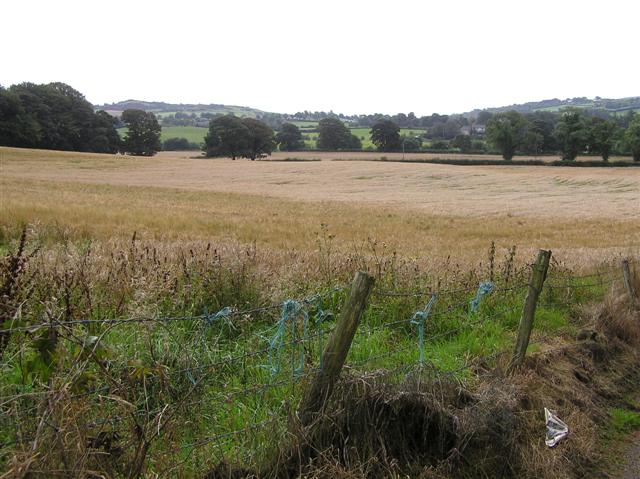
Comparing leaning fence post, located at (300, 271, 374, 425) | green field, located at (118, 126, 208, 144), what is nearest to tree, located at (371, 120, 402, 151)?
green field, located at (118, 126, 208, 144)

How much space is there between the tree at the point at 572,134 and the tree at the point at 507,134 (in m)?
6.25

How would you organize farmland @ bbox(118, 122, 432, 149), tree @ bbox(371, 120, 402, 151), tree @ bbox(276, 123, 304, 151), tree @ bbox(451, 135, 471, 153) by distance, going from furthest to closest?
farmland @ bbox(118, 122, 432, 149) → tree @ bbox(276, 123, 304, 151) → tree @ bbox(451, 135, 471, 153) → tree @ bbox(371, 120, 402, 151)

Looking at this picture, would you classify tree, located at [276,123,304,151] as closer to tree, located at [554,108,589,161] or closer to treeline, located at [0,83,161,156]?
treeline, located at [0,83,161,156]

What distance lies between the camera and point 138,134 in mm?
106000

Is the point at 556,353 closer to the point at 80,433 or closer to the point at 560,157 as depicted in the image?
the point at 80,433

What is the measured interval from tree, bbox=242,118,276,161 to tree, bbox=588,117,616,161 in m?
56.9

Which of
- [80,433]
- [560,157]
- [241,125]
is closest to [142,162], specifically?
[241,125]

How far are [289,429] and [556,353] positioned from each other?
382 cm

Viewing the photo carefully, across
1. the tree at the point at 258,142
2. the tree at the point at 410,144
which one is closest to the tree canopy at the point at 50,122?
the tree at the point at 258,142

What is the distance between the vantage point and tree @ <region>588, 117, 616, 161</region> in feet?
314

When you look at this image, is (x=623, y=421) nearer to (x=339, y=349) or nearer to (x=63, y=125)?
(x=339, y=349)

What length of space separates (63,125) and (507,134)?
75.1 metres

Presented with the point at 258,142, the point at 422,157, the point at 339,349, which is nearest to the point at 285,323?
the point at 339,349

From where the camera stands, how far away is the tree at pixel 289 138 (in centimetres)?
13125
